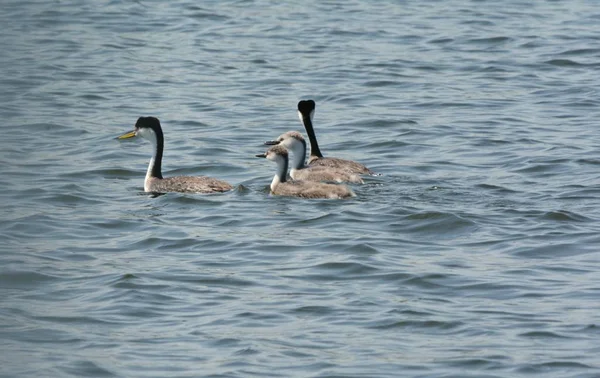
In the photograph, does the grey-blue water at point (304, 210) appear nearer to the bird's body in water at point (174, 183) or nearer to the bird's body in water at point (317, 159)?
the bird's body in water at point (174, 183)

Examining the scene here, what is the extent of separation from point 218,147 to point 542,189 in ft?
16.1

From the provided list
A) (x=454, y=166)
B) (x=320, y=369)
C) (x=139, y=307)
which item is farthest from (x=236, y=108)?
(x=320, y=369)

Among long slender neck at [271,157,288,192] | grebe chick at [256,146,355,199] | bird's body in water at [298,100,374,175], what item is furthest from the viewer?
bird's body in water at [298,100,374,175]

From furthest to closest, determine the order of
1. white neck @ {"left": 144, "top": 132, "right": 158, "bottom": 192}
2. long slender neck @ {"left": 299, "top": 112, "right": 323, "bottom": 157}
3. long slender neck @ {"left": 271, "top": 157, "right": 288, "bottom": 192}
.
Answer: long slender neck @ {"left": 299, "top": 112, "right": 323, "bottom": 157} → white neck @ {"left": 144, "top": 132, "right": 158, "bottom": 192} → long slender neck @ {"left": 271, "top": 157, "right": 288, "bottom": 192}

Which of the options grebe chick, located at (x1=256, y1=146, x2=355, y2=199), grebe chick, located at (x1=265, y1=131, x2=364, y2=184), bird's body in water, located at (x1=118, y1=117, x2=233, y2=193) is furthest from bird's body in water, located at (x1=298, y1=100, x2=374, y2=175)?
bird's body in water, located at (x1=118, y1=117, x2=233, y2=193)

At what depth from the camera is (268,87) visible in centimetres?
2317

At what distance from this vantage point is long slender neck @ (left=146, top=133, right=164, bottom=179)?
1594 centimetres

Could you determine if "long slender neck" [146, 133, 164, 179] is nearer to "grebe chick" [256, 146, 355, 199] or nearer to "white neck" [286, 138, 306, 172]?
"grebe chick" [256, 146, 355, 199]

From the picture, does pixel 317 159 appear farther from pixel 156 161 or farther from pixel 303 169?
pixel 156 161

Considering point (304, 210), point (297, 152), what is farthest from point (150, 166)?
point (304, 210)

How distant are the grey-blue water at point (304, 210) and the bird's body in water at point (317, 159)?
0.37 m

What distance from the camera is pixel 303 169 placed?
651 inches

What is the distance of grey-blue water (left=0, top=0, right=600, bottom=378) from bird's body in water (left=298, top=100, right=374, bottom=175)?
373mm

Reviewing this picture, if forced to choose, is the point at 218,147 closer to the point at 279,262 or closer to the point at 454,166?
the point at 454,166
